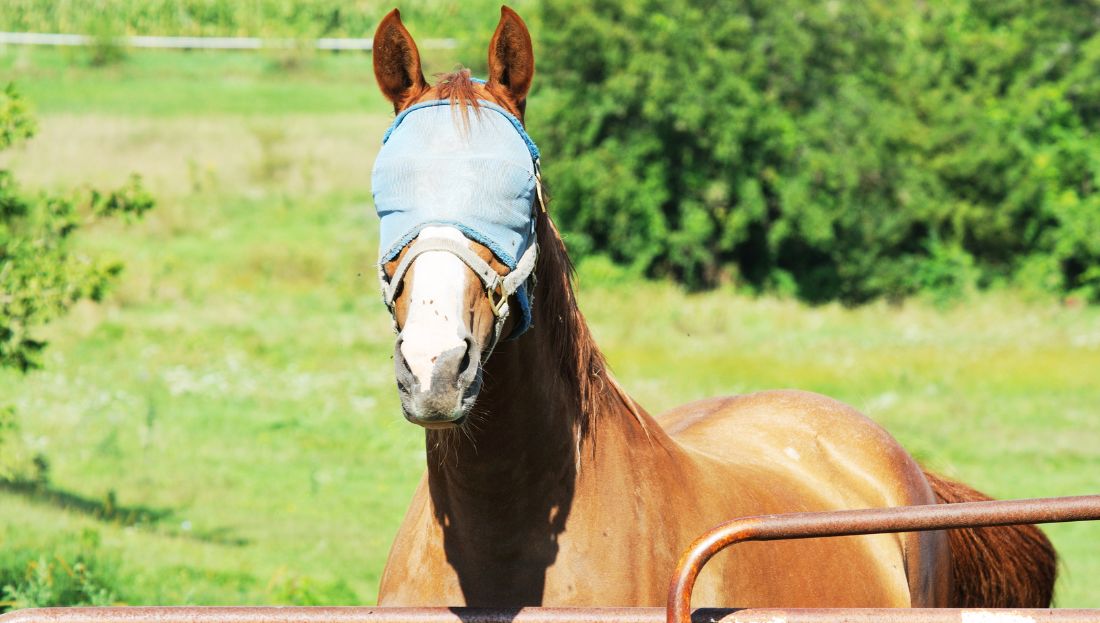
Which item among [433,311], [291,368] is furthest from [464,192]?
[291,368]

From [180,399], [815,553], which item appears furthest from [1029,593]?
[180,399]

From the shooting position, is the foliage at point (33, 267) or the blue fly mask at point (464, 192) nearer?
the blue fly mask at point (464, 192)

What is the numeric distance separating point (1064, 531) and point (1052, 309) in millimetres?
15105

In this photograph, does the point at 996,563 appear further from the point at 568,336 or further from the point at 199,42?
the point at 199,42

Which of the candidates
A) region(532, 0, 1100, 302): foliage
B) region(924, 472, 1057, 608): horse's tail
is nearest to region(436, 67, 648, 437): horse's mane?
region(924, 472, 1057, 608): horse's tail

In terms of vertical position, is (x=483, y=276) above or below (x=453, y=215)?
below

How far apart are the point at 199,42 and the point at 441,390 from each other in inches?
1625

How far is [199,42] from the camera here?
4050 cm

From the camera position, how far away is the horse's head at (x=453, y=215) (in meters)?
2.20

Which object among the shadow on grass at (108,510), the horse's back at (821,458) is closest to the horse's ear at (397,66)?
the horse's back at (821,458)

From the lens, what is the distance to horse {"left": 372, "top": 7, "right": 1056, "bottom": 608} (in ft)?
7.68

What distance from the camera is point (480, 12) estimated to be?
29.3 meters

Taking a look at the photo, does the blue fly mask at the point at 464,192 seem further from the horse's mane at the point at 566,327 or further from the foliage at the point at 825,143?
the foliage at the point at 825,143

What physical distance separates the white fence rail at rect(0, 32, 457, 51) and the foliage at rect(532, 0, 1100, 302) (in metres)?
13.8
